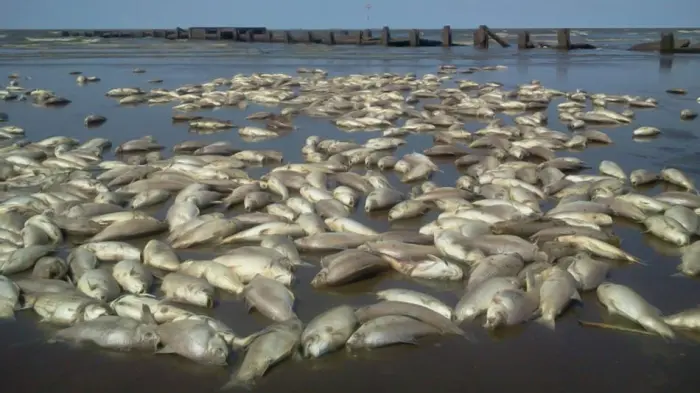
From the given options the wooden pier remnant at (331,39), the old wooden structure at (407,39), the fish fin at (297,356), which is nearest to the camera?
the fish fin at (297,356)

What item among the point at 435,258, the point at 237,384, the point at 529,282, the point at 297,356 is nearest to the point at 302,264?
the point at 435,258

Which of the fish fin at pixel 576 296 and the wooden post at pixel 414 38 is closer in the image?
the fish fin at pixel 576 296

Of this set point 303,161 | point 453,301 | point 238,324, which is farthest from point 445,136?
point 238,324

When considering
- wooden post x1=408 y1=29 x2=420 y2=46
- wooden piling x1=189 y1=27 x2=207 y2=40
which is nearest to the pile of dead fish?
wooden post x1=408 y1=29 x2=420 y2=46

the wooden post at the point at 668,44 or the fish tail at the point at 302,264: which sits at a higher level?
the wooden post at the point at 668,44

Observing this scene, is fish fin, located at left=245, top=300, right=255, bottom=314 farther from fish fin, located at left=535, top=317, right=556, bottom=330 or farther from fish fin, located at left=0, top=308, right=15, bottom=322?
fish fin, located at left=535, top=317, right=556, bottom=330

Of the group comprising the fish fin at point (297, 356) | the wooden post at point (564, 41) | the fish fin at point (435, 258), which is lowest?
the fish fin at point (297, 356)

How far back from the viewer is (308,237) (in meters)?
4.86

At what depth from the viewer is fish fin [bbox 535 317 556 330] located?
3596mm

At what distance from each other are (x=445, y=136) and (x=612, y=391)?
6.05 m

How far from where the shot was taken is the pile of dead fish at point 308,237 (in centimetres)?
353

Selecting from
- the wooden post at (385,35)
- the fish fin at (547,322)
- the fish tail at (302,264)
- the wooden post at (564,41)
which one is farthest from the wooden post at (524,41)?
the fish fin at (547,322)

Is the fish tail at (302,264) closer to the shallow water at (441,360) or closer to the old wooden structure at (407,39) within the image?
the shallow water at (441,360)

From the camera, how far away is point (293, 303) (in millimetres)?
3889
